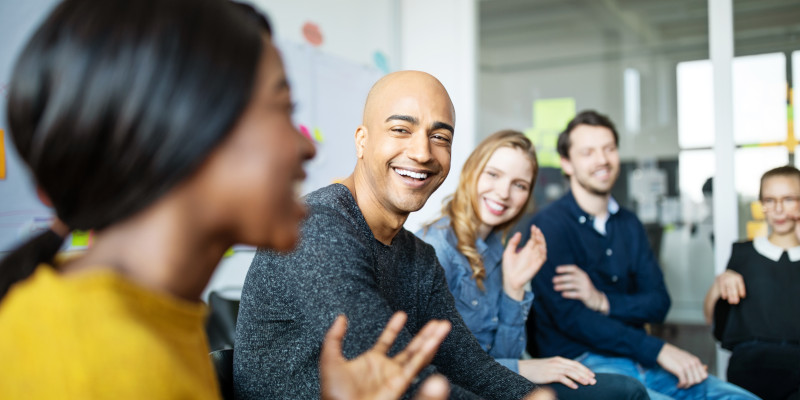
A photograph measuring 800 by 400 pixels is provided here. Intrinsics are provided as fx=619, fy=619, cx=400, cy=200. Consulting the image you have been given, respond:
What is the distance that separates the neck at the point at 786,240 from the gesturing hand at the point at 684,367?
86 cm

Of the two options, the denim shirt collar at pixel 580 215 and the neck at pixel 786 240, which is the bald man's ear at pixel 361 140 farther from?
the neck at pixel 786 240

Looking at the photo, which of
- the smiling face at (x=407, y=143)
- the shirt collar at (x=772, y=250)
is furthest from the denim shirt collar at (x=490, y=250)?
the shirt collar at (x=772, y=250)

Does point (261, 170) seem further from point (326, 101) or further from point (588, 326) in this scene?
point (326, 101)

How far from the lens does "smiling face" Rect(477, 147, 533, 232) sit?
2254 millimetres

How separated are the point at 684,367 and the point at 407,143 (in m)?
1.42

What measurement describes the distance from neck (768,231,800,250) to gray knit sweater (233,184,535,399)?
190 cm

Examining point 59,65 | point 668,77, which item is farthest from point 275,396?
point 668,77

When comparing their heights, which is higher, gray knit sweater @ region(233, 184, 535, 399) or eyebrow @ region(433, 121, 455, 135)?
eyebrow @ region(433, 121, 455, 135)

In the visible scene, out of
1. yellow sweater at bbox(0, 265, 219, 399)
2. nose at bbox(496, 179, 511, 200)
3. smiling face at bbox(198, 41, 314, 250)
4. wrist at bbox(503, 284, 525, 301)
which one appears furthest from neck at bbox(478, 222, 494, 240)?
yellow sweater at bbox(0, 265, 219, 399)

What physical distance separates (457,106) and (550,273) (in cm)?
214

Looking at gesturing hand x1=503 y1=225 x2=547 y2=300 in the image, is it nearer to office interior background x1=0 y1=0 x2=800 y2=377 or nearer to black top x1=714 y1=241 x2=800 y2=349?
black top x1=714 y1=241 x2=800 y2=349

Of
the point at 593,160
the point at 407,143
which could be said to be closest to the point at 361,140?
the point at 407,143

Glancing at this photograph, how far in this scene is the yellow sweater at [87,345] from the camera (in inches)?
20.4

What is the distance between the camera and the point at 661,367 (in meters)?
2.33
